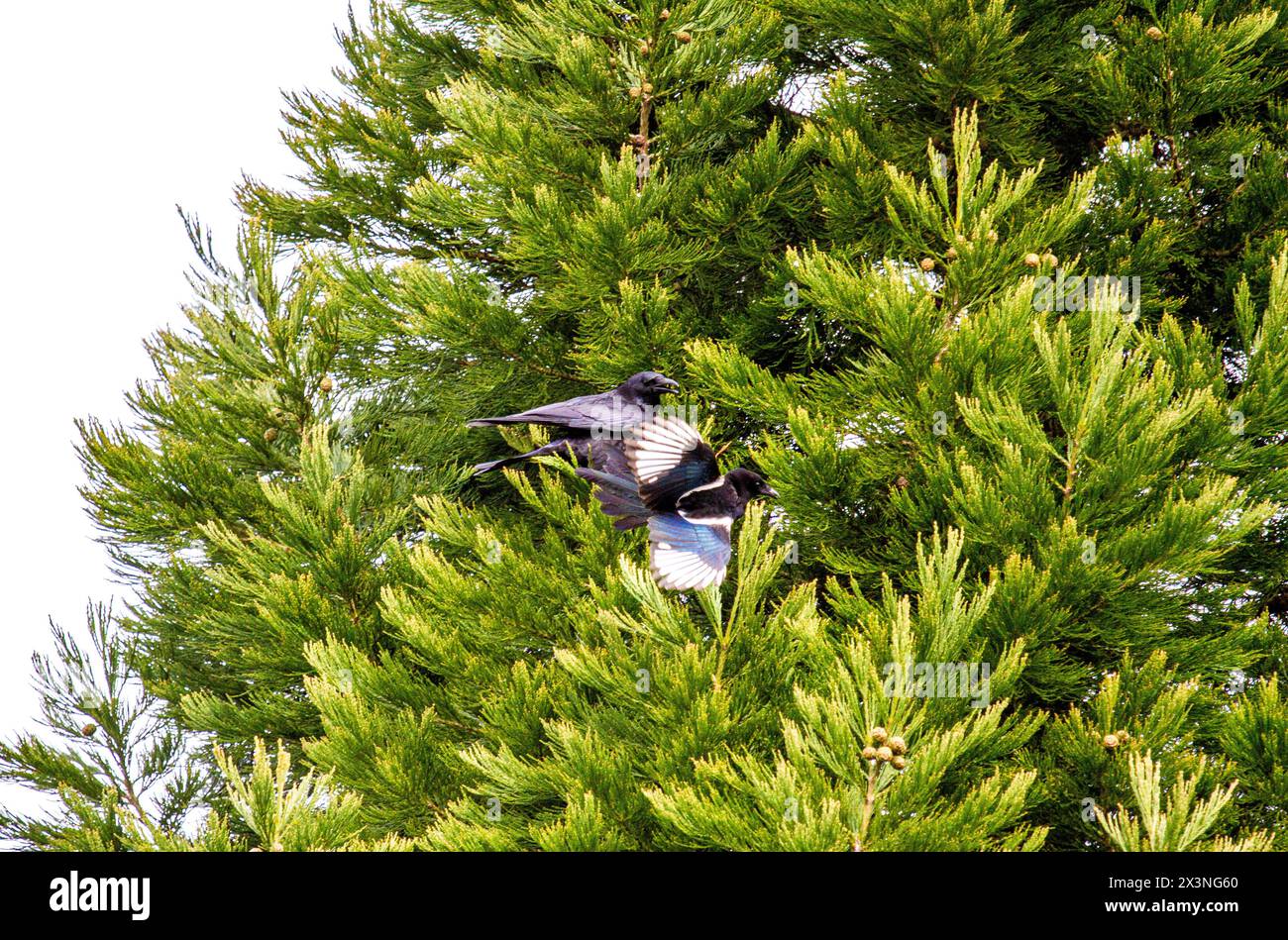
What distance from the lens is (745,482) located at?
3.10 meters

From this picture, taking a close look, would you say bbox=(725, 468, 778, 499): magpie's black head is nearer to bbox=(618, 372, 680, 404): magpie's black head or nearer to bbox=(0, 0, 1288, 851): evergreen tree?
bbox=(0, 0, 1288, 851): evergreen tree

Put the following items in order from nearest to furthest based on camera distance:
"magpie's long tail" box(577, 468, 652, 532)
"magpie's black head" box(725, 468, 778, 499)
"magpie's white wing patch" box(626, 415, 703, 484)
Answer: "magpie's white wing patch" box(626, 415, 703, 484) < "magpie's black head" box(725, 468, 778, 499) < "magpie's long tail" box(577, 468, 652, 532)

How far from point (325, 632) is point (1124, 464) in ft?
8.15

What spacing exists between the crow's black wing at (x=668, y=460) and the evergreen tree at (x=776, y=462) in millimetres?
278

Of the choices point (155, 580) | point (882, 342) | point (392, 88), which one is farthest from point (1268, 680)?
point (392, 88)

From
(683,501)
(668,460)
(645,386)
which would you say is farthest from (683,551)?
(645,386)

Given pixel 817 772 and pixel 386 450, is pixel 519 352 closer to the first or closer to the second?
pixel 386 450

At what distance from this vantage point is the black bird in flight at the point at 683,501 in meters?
2.85

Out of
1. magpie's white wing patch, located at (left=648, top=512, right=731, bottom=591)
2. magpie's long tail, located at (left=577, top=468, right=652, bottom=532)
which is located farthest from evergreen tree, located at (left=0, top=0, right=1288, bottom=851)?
magpie's long tail, located at (left=577, top=468, right=652, bottom=532)

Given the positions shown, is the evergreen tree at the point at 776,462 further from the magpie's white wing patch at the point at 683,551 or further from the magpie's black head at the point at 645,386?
the magpie's black head at the point at 645,386

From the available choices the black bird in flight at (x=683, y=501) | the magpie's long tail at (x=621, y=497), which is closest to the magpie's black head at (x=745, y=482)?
the black bird in flight at (x=683, y=501)

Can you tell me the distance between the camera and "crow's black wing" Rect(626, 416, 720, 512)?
2846 millimetres

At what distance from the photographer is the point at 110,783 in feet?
16.7
